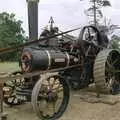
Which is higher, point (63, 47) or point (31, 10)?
point (31, 10)

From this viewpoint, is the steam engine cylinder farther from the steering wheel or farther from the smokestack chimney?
the steering wheel

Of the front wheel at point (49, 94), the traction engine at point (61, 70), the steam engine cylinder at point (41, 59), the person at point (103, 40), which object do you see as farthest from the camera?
the person at point (103, 40)

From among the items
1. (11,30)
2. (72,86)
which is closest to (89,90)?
(72,86)

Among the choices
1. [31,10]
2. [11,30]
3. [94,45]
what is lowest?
[11,30]

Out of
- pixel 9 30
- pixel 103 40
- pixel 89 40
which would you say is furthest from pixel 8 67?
pixel 9 30

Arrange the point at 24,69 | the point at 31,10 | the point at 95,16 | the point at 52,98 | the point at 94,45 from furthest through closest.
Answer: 1. the point at 95,16
2. the point at 94,45
3. the point at 31,10
4. the point at 24,69
5. the point at 52,98

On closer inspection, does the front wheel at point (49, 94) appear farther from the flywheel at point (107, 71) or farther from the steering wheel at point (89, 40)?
the steering wheel at point (89, 40)

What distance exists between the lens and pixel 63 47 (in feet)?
26.6

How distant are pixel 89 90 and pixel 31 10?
2657 millimetres

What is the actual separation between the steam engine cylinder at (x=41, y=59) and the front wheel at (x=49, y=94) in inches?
20.6

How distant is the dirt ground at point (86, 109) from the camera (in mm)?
6703

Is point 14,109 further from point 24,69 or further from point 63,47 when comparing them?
point 63,47

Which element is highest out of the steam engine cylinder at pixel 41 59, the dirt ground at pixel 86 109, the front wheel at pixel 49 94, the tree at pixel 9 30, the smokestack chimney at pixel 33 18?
the smokestack chimney at pixel 33 18

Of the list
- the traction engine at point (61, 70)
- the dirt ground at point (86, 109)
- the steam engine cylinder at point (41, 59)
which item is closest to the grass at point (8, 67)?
the traction engine at point (61, 70)
